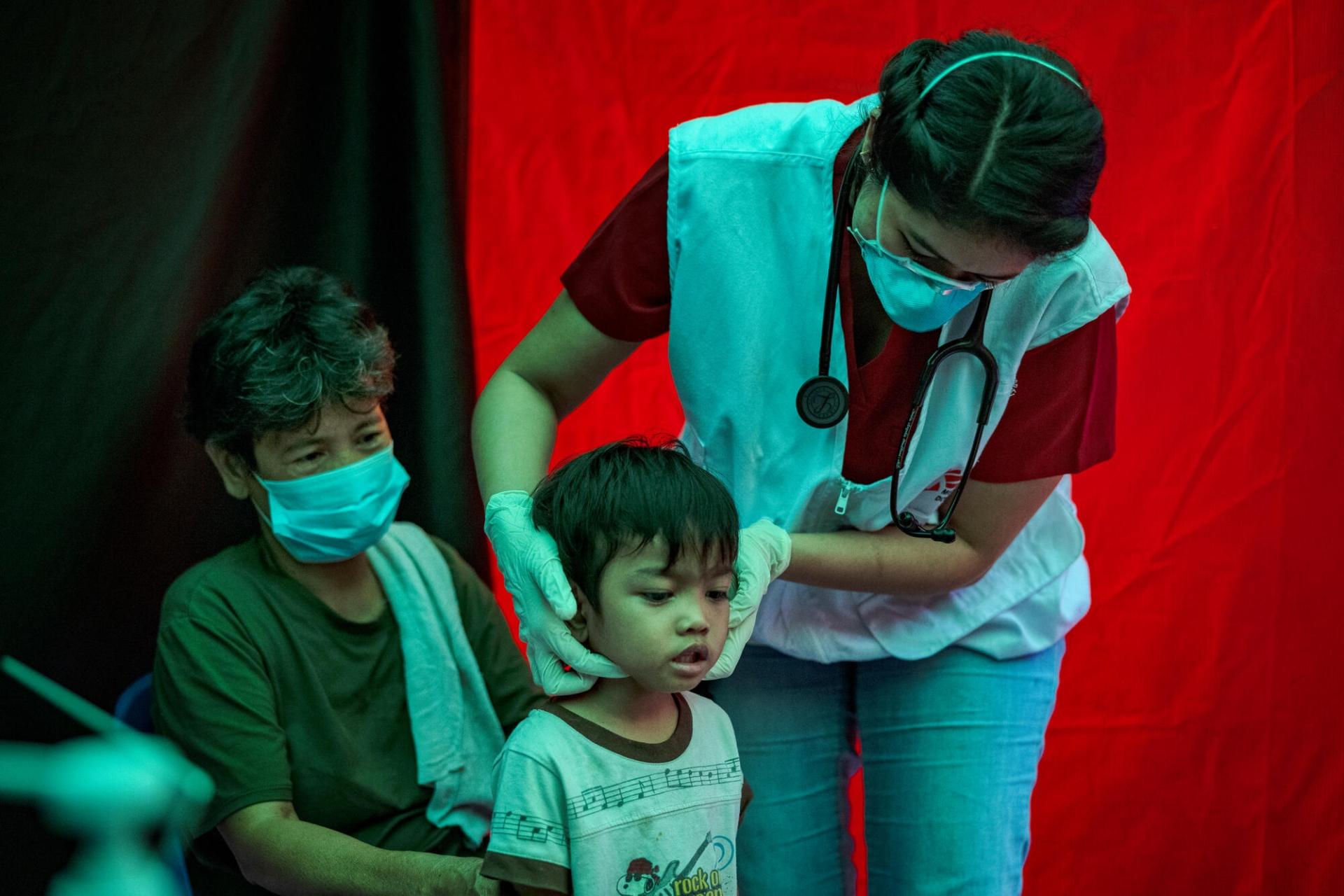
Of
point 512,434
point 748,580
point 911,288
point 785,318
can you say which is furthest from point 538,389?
point 911,288

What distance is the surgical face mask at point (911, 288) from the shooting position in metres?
1.57

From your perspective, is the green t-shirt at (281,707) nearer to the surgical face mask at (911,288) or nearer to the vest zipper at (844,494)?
the vest zipper at (844,494)

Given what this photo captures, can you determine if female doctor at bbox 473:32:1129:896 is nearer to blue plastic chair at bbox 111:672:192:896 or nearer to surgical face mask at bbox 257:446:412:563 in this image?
surgical face mask at bbox 257:446:412:563

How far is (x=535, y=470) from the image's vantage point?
178 cm

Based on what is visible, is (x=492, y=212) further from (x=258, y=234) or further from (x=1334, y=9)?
(x=1334, y=9)

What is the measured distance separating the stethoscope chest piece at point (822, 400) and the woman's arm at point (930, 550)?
0.17m

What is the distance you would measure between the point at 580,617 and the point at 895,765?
0.62m

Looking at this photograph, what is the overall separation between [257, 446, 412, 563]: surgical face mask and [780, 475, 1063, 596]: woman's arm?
26.8 inches

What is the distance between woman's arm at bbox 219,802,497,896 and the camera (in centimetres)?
170

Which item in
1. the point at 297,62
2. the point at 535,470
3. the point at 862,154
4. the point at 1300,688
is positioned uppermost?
the point at 297,62

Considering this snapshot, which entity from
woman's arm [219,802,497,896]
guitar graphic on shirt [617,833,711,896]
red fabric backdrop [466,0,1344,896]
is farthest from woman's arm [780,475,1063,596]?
red fabric backdrop [466,0,1344,896]

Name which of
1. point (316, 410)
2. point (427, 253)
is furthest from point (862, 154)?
point (427, 253)

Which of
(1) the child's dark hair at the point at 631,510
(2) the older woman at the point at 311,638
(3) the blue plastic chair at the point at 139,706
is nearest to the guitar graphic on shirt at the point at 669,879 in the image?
(1) the child's dark hair at the point at 631,510

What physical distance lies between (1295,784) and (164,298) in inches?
95.3
